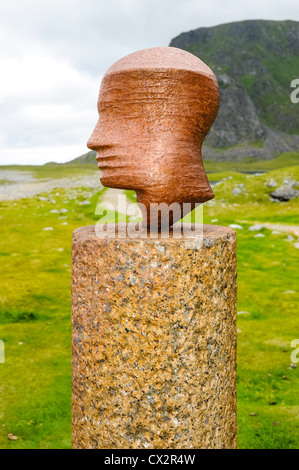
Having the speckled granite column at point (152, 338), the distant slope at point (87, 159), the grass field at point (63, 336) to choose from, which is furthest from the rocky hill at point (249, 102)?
the speckled granite column at point (152, 338)

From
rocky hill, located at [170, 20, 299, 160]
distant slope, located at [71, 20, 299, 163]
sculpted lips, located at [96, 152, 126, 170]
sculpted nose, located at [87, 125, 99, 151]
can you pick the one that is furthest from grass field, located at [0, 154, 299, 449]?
distant slope, located at [71, 20, 299, 163]

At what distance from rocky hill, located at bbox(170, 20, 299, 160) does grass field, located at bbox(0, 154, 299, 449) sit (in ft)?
441

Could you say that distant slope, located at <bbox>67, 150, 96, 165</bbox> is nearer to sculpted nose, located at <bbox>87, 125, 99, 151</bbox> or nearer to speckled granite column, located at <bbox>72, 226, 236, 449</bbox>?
sculpted nose, located at <bbox>87, 125, 99, 151</bbox>

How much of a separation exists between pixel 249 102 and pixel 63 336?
548ft

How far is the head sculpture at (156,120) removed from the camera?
3.78 m

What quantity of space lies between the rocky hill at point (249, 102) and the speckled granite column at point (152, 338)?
Result: 14498 cm

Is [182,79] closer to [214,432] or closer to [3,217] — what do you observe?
[214,432]

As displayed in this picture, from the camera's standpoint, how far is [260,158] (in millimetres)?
146625

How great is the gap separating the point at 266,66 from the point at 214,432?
20661 cm

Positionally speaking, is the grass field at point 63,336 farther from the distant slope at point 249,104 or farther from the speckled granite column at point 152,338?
the distant slope at point 249,104

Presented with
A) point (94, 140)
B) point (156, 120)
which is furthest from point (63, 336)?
point (156, 120)

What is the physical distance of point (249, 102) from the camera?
164125 mm

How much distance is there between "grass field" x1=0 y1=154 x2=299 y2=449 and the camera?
5.91 m

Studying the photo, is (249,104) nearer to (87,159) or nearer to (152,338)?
(87,159)
